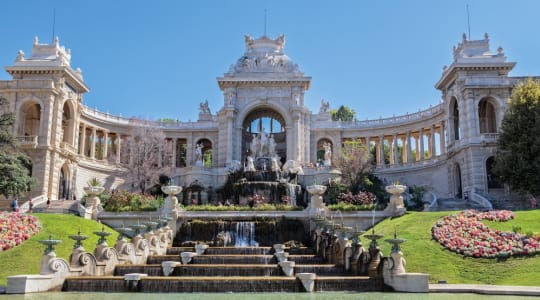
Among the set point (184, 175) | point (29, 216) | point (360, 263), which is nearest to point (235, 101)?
point (184, 175)

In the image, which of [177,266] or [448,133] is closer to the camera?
[177,266]

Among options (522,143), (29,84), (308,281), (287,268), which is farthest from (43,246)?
(522,143)

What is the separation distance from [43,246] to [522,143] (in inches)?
1319

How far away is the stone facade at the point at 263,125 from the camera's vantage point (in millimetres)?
48156

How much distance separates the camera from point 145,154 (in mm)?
59250

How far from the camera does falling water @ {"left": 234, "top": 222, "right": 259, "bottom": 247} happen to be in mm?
Answer: 31156

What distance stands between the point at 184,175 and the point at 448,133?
29404 millimetres

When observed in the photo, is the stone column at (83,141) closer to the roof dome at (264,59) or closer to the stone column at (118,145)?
the stone column at (118,145)

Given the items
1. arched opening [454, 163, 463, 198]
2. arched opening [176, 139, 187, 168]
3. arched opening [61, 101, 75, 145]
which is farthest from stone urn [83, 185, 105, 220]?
arched opening [176, 139, 187, 168]

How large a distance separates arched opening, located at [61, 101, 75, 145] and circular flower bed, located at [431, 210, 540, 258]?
Result: 41.9 meters

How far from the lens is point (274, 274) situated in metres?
21.2

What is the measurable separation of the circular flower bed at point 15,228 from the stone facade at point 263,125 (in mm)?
18450

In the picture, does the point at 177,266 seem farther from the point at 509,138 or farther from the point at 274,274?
the point at 509,138

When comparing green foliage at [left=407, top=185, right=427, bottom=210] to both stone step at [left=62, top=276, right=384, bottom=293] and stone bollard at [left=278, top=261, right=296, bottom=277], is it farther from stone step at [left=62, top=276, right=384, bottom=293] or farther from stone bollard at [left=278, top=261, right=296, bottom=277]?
stone step at [left=62, top=276, right=384, bottom=293]
